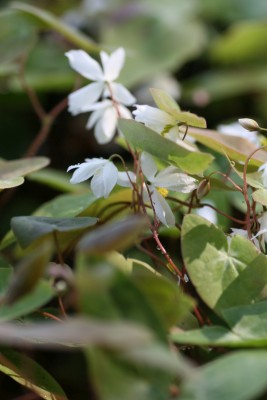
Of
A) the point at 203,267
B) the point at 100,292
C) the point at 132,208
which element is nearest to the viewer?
the point at 100,292

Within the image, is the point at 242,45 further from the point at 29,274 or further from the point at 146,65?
the point at 29,274

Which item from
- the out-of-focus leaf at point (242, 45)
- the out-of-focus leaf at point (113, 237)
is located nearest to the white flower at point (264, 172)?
the out-of-focus leaf at point (113, 237)

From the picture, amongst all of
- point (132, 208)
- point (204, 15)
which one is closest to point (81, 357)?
point (132, 208)

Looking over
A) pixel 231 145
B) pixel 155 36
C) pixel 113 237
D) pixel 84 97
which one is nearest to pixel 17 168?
pixel 84 97

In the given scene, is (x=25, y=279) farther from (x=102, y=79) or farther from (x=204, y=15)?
(x=204, y=15)

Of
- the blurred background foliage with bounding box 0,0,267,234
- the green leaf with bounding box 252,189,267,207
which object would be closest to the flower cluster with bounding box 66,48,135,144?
the green leaf with bounding box 252,189,267,207

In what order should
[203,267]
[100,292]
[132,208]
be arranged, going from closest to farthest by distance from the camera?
[100,292] < [203,267] < [132,208]

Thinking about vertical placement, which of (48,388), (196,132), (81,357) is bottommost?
(81,357)
